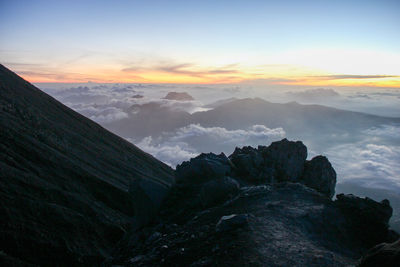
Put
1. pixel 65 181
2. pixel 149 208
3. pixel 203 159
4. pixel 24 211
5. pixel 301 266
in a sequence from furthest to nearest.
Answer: pixel 65 181
pixel 24 211
pixel 203 159
pixel 149 208
pixel 301 266

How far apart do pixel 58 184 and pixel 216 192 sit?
39.1 metres

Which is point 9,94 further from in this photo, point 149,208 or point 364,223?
point 364,223

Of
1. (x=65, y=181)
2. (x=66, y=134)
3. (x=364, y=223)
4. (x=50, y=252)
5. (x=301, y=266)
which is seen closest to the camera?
(x=301, y=266)

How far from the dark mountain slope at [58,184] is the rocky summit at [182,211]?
20 cm

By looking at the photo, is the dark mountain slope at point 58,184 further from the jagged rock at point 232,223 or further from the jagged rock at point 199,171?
the jagged rock at point 232,223

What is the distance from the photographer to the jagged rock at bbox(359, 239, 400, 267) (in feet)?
38.4

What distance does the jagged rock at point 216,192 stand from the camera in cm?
2845

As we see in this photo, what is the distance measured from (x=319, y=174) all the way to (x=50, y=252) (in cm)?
3819

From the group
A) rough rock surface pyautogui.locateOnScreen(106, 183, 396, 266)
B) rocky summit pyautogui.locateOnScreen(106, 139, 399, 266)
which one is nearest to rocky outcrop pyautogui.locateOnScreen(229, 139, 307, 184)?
rocky summit pyautogui.locateOnScreen(106, 139, 399, 266)

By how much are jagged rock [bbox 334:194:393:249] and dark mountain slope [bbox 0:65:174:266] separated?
19.0 meters

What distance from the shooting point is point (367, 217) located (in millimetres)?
23438

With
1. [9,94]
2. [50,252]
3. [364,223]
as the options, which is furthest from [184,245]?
[9,94]

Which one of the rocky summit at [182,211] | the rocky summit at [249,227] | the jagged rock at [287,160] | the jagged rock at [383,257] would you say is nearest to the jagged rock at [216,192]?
the rocky summit at [249,227]

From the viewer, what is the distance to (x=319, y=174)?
41188mm
